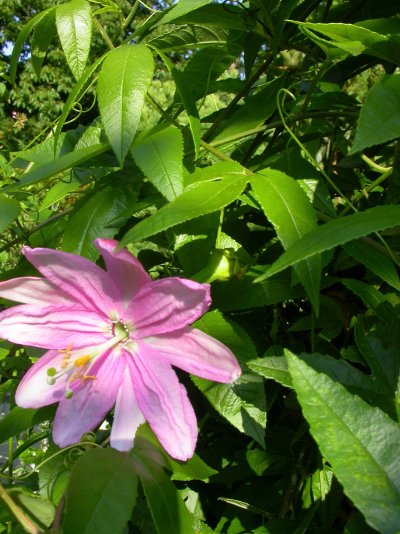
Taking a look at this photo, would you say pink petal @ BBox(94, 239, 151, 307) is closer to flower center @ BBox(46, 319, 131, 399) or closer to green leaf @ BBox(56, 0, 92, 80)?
flower center @ BBox(46, 319, 131, 399)

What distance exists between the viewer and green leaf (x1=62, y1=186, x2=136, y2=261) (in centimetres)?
65

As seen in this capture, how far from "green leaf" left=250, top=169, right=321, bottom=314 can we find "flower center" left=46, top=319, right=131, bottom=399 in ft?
0.60

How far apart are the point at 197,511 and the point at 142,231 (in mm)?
446

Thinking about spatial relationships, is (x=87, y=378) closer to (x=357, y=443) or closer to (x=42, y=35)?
(x=357, y=443)

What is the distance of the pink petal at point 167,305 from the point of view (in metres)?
0.55

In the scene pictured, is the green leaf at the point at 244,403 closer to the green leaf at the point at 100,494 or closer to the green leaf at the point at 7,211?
the green leaf at the point at 100,494

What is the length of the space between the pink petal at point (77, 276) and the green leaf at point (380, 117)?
257 millimetres

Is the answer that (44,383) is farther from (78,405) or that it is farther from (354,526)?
(354,526)

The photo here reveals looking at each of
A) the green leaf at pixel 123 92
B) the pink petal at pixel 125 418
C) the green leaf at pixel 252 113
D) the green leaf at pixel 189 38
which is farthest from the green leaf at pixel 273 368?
the green leaf at pixel 189 38

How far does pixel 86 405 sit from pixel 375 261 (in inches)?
11.7

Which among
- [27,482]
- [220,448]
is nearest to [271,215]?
[220,448]

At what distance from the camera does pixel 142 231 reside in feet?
1.66

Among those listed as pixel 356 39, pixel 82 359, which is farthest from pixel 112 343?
pixel 356 39

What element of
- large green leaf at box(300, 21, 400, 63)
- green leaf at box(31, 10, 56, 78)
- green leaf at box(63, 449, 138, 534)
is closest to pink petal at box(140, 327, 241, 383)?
green leaf at box(63, 449, 138, 534)
